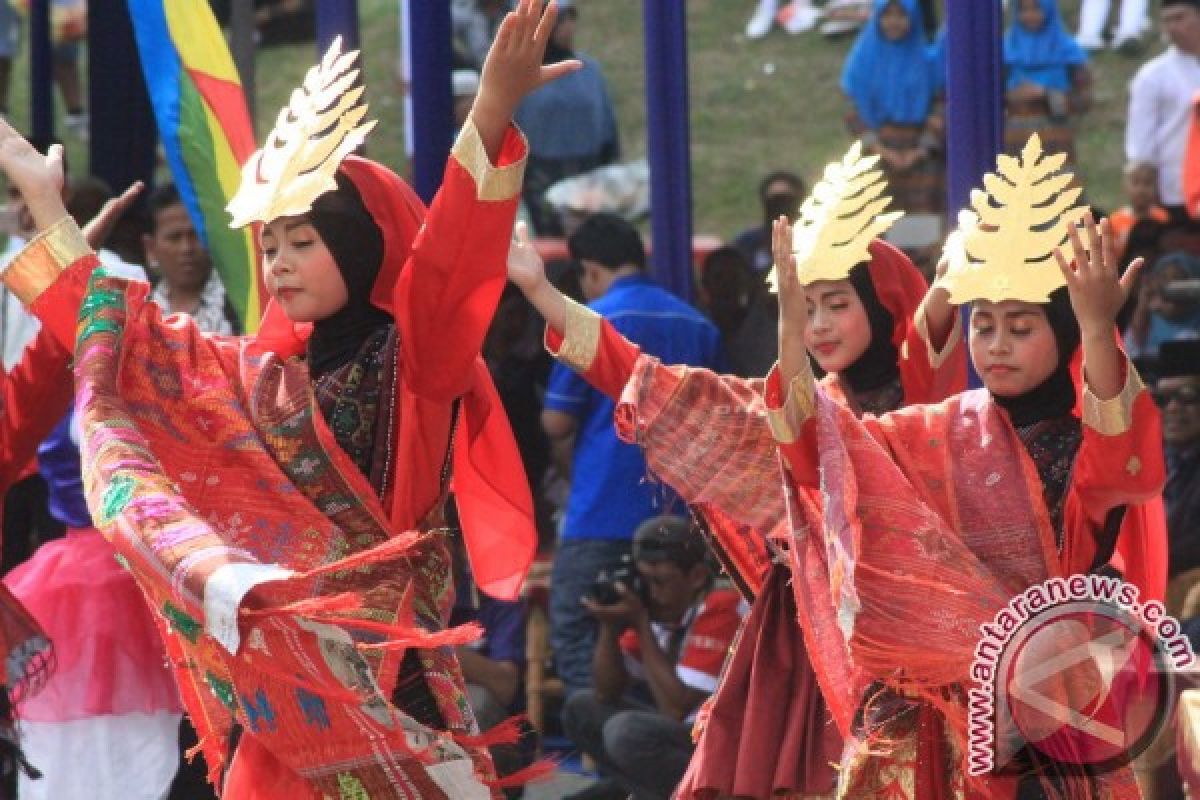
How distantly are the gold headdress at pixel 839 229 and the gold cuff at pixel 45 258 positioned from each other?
1.47 m

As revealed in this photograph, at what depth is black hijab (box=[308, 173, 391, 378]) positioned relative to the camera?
5.01 metres

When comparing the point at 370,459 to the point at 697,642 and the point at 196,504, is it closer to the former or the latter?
the point at 196,504

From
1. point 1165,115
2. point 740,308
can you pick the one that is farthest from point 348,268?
point 1165,115

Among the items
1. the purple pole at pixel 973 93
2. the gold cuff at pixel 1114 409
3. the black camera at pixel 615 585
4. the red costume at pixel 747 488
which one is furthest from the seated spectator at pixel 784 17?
the gold cuff at pixel 1114 409

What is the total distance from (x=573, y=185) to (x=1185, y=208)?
8.16 feet

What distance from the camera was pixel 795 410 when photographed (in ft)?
16.6

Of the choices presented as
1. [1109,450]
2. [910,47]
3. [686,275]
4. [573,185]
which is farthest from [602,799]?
[910,47]

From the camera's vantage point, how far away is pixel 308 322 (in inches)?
203

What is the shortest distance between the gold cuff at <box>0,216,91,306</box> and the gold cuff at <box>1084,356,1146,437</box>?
1.90 metres

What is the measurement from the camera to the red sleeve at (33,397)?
5.79 metres

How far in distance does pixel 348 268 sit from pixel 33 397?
3.69ft

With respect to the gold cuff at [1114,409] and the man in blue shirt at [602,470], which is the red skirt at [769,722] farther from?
the man in blue shirt at [602,470]

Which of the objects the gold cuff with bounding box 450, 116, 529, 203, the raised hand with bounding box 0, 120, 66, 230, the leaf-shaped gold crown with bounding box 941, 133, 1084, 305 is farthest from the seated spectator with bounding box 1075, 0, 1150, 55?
A: the gold cuff with bounding box 450, 116, 529, 203

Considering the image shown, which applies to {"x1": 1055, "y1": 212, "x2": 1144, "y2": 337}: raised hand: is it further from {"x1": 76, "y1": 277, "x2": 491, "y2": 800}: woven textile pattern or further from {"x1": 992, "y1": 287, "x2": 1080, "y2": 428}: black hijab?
{"x1": 76, "y1": 277, "x2": 491, "y2": 800}: woven textile pattern
